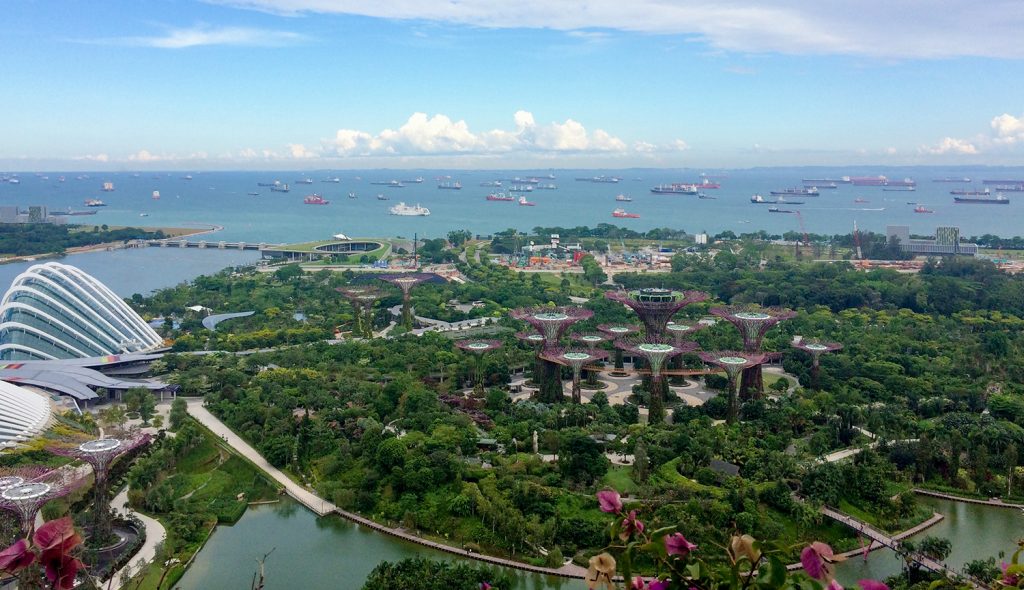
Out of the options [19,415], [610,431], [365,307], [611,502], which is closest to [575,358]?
[610,431]

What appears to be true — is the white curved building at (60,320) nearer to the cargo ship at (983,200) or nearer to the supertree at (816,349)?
the supertree at (816,349)

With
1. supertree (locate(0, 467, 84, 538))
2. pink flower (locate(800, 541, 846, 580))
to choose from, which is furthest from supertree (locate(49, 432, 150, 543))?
pink flower (locate(800, 541, 846, 580))

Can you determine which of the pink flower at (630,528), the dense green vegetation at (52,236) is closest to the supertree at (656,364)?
the pink flower at (630,528)

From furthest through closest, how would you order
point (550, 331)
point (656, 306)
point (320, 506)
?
point (550, 331)
point (656, 306)
point (320, 506)

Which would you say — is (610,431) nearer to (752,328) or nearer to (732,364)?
(732,364)

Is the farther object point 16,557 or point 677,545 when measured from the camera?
point 677,545

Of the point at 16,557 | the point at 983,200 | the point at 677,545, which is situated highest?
the point at 16,557

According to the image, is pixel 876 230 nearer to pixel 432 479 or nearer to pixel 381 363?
pixel 381 363

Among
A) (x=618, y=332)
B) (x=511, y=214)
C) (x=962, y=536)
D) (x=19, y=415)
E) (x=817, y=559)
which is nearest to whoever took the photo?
(x=817, y=559)
